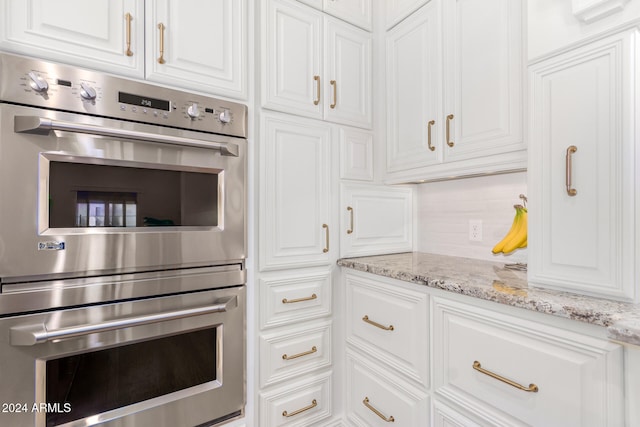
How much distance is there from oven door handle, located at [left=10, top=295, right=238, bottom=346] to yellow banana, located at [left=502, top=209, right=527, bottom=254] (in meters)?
1.26

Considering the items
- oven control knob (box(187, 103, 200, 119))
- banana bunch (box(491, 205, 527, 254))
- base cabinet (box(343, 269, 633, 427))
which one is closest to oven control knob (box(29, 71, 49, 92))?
oven control knob (box(187, 103, 200, 119))

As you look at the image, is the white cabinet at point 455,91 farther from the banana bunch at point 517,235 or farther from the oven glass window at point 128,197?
the oven glass window at point 128,197

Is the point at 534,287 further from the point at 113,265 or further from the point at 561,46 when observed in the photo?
the point at 113,265

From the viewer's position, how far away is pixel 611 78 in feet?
2.62

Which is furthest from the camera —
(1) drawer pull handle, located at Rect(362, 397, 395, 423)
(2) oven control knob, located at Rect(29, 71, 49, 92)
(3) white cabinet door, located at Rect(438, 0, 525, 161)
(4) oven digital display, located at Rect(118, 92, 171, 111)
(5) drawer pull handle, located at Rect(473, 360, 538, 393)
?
(1) drawer pull handle, located at Rect(362, 397, 395, 423)

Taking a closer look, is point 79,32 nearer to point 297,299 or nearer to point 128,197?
point 128,197

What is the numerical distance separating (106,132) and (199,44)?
52 centimetres

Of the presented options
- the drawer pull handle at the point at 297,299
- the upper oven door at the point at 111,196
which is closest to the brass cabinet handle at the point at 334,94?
the upper oven door at the point at 111,196

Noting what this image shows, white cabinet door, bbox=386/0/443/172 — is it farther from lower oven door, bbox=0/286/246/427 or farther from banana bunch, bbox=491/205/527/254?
lower oven door, bbox=0/286/246/427

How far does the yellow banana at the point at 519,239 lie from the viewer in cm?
136

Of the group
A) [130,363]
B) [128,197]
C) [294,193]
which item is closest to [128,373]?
[130,363]

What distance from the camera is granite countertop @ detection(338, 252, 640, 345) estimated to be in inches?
27.3

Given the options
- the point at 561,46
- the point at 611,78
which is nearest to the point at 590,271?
the point at 611,78

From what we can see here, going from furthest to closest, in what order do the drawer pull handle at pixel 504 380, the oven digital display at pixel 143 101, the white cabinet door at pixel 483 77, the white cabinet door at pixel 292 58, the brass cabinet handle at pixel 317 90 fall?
the brass cabinet handle at pixel 317 90
the white cabinet door at pixel 292 58
the white cabinet door at pixel 483 77
the oven digital display at pixel 143 101
the drawer pull handle at pixel 504 380
